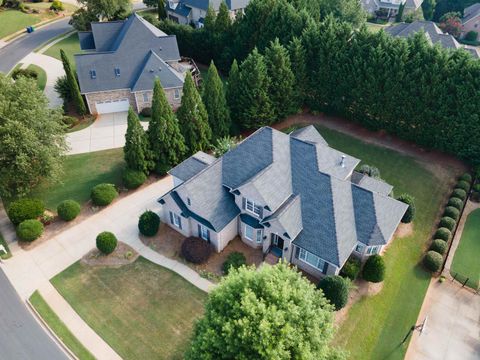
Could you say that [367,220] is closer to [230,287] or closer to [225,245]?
[225,245]

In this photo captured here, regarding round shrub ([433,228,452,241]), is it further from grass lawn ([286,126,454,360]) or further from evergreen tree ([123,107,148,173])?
evergreen tree ([123,107,148,173])

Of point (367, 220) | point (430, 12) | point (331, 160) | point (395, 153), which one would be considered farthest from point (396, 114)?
point (430, 12)

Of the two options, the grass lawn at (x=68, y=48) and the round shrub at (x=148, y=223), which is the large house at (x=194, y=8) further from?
the round shrub at (x=148, y=223)

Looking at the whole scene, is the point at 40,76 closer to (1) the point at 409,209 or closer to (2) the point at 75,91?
(2) the point at 75,91

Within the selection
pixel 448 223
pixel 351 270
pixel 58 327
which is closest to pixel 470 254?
pixel 448 223

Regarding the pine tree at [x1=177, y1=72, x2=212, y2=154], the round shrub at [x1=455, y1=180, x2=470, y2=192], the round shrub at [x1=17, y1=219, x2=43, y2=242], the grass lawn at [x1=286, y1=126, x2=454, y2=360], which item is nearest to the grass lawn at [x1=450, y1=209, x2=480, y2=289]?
the grass lawn at [x1=286, y1=126, x2=454, y2=360]
